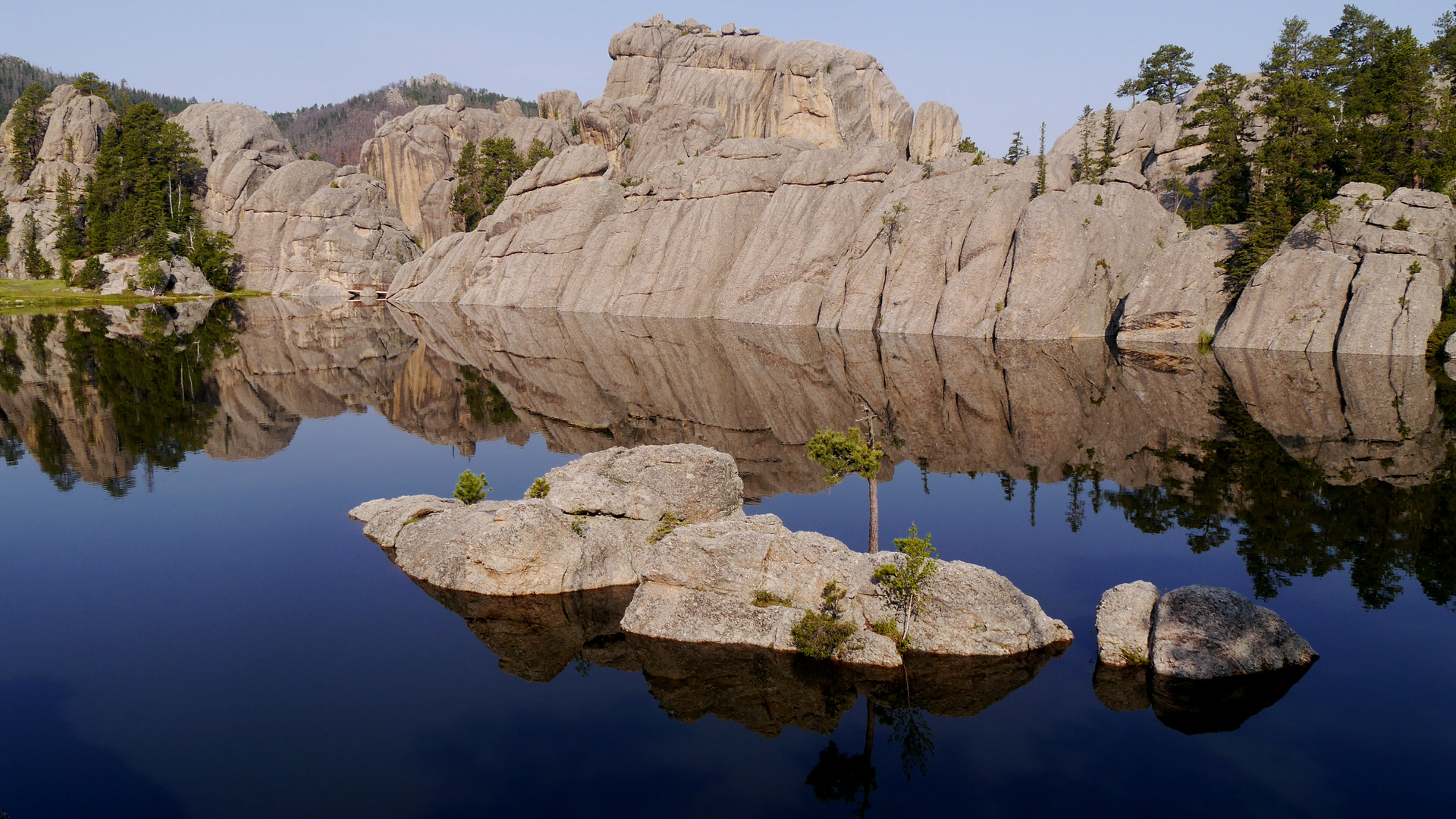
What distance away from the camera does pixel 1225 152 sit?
8056cm

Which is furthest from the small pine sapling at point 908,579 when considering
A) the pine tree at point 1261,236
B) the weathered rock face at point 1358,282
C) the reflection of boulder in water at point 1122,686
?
the pine tree at point 1261,236

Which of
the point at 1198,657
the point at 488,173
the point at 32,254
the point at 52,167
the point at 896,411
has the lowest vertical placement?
the point at 1198,657

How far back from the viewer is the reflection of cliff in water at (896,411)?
1187 inches

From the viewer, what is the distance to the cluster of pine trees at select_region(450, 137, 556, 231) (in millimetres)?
134250

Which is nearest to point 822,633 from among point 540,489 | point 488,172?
Result: point 540,489

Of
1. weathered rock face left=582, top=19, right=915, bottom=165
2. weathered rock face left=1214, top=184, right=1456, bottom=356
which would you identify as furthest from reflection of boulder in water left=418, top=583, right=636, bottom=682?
weathered rock face left=582, top=19, right=915, bottom=165

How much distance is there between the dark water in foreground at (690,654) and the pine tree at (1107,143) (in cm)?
4343

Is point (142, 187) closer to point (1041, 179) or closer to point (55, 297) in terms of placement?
point (55, 297)

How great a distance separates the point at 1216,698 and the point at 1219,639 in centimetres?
140

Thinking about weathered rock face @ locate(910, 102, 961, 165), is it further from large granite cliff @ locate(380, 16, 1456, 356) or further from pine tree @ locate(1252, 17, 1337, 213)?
A: pine tree @ locate(1252, 17, 1337, 213)

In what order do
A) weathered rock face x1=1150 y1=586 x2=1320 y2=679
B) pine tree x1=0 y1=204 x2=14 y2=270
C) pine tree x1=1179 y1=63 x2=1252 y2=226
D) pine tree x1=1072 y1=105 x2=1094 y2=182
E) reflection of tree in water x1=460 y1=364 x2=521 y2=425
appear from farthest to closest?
1. pine tree x1=0 y1=204 x2=14 y2=270
2. pine tree x1=1072 y1=105 x2=1094 y2=182
3. pine tree x1=1179 y1=63 x2=1252 y2=226
4. reflection of tree in water x1=460 y1=364 x2=521 y2=425
5. weathered rock face x1=1150 y1=586 x2=1320 y2=679

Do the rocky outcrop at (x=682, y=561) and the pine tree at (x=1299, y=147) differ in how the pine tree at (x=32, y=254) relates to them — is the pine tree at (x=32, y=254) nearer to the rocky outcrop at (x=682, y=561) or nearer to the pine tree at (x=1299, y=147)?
the rocky outcrop at (x=682, y=561)

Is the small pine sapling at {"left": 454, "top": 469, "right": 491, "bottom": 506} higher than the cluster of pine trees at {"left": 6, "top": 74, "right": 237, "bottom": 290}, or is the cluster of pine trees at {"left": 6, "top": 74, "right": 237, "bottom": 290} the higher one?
the cluster of pine trees at {"left": 6, "top": 74, "right": 237, "bottom": 290}

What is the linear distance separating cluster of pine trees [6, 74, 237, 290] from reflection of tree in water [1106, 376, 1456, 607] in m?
136
